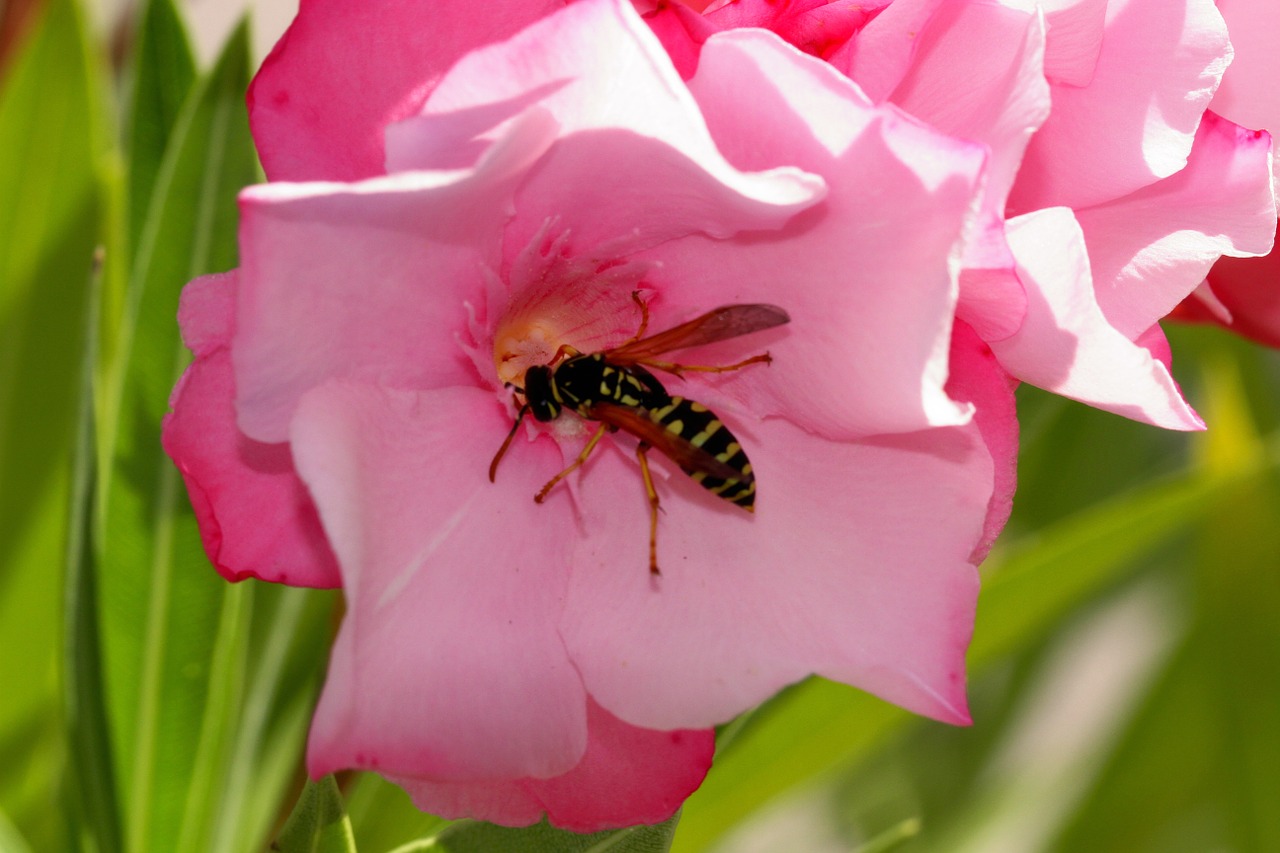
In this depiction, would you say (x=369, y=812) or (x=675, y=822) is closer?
(x=675, y=822)

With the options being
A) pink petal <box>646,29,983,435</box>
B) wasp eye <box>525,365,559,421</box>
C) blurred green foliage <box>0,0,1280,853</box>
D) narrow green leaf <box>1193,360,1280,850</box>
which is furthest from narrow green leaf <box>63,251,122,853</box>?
narrow green leaf <box>1193,360,1280,850</box>

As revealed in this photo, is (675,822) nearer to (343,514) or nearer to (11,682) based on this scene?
(343,514)

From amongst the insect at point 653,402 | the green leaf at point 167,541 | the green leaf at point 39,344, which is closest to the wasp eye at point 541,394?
the insect at point 653,402

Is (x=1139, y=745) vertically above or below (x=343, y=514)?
below

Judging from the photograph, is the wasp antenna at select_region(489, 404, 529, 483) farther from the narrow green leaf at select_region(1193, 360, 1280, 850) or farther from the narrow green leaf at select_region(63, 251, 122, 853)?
the narrow green leaf at select_region(1193, 360, 1280, 850)

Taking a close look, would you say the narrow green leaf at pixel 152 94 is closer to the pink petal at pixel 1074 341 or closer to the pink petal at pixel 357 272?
the pink petal at pixel 357 272

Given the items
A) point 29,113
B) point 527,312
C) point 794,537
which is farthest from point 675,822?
point 29,113

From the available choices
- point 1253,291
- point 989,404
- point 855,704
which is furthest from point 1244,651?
point 989,404
